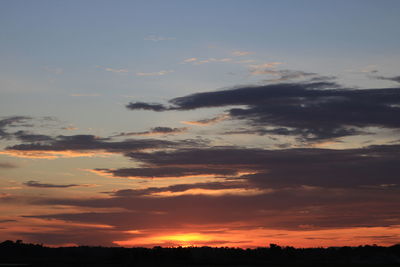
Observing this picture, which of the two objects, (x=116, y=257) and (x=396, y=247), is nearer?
(x=116, y=257)

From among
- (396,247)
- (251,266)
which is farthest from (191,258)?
(396,247)

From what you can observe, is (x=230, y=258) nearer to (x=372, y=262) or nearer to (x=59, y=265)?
(x=372, y=262)

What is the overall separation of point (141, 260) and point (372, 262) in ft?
201

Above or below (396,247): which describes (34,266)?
below

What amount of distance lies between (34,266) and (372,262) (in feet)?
279

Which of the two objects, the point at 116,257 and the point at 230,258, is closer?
the point at 116,257

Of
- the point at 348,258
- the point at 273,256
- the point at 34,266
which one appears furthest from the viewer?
the point at 273,256

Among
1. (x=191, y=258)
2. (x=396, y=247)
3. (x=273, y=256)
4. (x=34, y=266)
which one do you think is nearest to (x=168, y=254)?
(x=191, y=258)

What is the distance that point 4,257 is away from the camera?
649ft

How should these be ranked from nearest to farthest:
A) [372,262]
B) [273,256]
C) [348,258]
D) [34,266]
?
[34,266]
[372,262]
[348,258]
[273,256]

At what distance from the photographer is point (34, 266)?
141 m

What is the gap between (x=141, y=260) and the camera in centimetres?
16950

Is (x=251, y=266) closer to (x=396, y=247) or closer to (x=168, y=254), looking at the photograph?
(x=168, y=254)

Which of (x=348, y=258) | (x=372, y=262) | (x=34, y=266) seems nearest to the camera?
(x=34, y=266)
